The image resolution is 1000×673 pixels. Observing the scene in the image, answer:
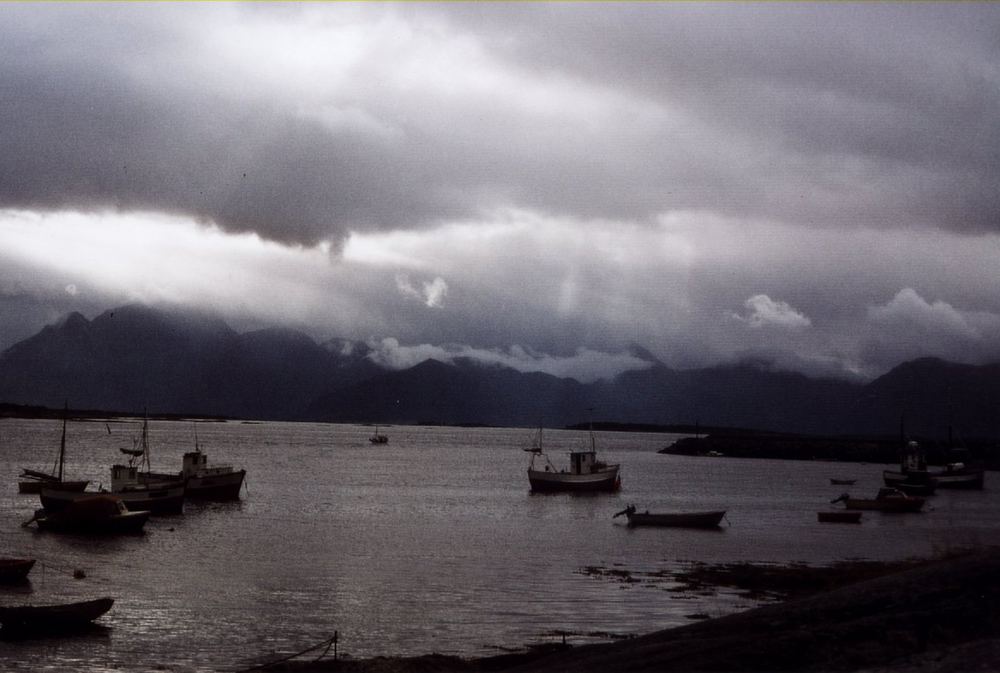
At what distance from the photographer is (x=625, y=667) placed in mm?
21203

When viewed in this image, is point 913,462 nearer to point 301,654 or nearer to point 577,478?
point 577,478

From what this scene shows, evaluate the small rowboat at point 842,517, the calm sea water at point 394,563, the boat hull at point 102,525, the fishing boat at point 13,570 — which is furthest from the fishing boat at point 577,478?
the fishing boat at point 13,570

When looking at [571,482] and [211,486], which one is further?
[571,482]

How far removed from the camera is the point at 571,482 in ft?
394

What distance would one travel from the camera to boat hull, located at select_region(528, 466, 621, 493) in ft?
392

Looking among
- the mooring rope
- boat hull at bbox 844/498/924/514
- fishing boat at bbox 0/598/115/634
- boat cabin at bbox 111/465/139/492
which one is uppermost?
boat cabin at bbox 111/465/139/492

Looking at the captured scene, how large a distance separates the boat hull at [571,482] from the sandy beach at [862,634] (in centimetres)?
9490

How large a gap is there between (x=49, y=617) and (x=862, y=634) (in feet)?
91.6

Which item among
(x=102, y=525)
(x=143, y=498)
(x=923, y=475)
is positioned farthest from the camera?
(x=923, y=475)

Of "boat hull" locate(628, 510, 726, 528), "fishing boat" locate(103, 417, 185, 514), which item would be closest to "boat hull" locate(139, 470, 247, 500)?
"fishing boat" locate(103, 417, 185, 514)

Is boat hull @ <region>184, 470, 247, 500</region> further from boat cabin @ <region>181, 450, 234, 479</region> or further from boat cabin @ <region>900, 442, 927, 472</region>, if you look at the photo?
boat cabin @ <region>900, 442, 927, 472</region>

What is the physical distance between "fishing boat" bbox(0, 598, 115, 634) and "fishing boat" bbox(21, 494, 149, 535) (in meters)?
31.1

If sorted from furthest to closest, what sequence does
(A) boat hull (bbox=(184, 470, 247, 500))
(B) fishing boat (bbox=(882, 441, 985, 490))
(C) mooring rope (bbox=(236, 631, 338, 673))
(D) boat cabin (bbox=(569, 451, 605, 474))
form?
1. (B) fishing boat (bbox=(882, 441, 985, 490))
2. (D) boat cabin (bbox=(569, 451, 605, 474))
3. (A) boat hull (bbox=(184, 470, 247, 500))
4. (C) mooring rope (bbox=(236, 631, 338, 673))

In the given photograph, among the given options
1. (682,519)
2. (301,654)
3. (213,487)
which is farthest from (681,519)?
(301,654)
